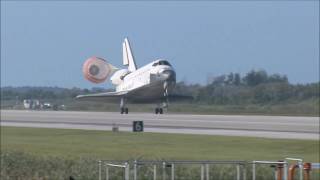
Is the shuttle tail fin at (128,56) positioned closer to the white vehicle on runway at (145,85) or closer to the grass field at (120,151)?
the white vehicle on runway at (145,85)

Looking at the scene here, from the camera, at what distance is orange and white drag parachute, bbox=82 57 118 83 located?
56.3 m

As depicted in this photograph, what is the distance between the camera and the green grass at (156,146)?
126 feet

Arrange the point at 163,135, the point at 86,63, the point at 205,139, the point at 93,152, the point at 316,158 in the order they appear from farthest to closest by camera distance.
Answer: the point at 86,63
the point at 163,135
the point at 205,139
the point at 93,152
the point at 316,158

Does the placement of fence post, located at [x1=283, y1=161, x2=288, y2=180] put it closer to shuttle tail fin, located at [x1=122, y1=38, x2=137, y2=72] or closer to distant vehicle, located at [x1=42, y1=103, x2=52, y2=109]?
shuttle tail fin, located at [x1=122, y1=38, x2=137, y2=72]

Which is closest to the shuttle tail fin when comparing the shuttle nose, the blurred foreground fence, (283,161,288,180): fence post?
the shuttle nose

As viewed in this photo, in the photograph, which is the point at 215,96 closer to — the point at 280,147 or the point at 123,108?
the point at 123,108

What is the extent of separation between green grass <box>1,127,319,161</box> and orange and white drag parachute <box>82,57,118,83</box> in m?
4.26

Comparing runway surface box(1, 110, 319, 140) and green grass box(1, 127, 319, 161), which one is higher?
runway surface box(1, 110, 319, 140)

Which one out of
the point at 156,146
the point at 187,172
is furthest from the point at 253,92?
the point at 187,172

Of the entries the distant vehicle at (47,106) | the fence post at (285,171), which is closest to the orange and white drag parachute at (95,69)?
the fence post at (285,171)

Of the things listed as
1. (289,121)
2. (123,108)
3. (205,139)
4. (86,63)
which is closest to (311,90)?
(123,108)

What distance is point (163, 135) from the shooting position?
A: 50.5 metres

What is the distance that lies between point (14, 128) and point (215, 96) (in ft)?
159

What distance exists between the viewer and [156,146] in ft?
144
